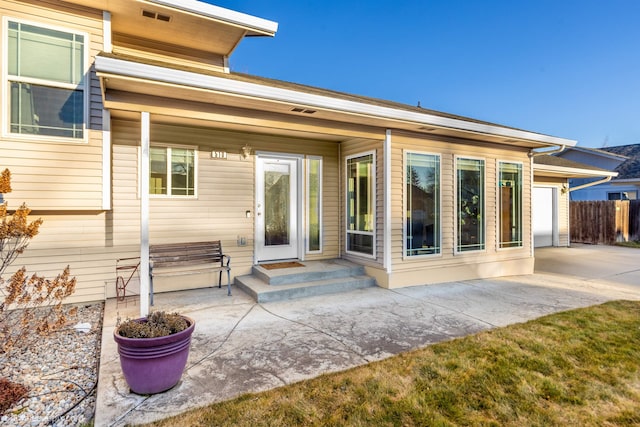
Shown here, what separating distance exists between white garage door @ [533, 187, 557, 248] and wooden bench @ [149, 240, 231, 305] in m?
10.6

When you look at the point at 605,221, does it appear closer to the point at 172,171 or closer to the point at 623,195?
the point at 623,195

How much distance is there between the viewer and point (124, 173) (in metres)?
5.12

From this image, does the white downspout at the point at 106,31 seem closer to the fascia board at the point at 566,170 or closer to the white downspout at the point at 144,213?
the white downspout at the point at 144,213

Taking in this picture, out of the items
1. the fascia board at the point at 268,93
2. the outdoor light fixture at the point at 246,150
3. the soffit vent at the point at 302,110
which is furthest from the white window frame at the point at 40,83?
the soffit vent at the point at 302,110

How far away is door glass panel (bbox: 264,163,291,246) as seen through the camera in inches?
247

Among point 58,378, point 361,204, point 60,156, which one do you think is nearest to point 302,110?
point 361,204

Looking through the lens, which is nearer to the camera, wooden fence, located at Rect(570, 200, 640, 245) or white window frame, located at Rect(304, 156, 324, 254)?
white window frame, located at Rect(304, 156, 324, 254)

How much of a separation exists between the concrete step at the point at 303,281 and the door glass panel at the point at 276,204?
631 mm

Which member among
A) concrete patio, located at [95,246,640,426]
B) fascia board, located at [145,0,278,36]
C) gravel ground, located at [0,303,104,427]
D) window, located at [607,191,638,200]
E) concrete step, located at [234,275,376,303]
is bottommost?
gravel ground, located at [0,303,104,427]

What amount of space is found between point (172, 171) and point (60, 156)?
1.45 m

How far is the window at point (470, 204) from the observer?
660 cm

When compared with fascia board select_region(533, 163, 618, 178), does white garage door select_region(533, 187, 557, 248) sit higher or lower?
lower

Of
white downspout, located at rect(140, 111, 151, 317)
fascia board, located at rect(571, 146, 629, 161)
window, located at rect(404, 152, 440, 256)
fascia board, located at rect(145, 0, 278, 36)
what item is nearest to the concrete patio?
white downspout, located at rect(140, 111, 151, 317)

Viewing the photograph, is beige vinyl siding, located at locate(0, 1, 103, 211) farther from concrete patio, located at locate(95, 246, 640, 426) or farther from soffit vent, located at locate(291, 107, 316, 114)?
soffit vent, located at locate(291, 107, 316, 114)
